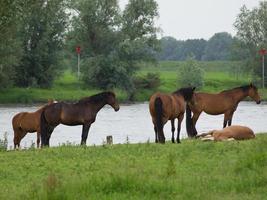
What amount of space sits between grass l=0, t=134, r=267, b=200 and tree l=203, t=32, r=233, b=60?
159 metres

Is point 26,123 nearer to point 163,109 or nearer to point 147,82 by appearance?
point 163,109

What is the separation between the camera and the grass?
8.34 m

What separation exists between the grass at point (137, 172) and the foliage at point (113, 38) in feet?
158

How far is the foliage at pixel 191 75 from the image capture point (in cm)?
7338

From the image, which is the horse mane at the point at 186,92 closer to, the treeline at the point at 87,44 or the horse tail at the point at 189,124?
the horse tail at the point at 189,124

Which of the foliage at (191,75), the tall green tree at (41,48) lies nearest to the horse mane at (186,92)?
the tall green tree at (41,48)

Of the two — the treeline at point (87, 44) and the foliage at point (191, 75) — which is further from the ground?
the treeline at point (87, 44)

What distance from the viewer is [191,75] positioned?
7362cm

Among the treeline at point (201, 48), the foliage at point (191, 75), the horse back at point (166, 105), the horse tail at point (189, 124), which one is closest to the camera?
the horse back at point (166, 105)

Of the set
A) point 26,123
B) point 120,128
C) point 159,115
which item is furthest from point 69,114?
point 120,128

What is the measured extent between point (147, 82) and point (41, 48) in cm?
1311

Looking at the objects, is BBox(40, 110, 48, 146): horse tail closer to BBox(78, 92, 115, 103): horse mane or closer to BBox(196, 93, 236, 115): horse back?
BBox(78, 92, 115, 103): horse mane

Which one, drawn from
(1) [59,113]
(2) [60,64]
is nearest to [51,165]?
(1) [59,113]

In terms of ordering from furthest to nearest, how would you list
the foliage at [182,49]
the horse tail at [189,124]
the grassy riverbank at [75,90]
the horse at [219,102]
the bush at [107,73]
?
the foliage at [182,49], the bush at [107,73], the grassy riverbank at [75,90], the horse at [219,102], the horse tail at [189,124]
